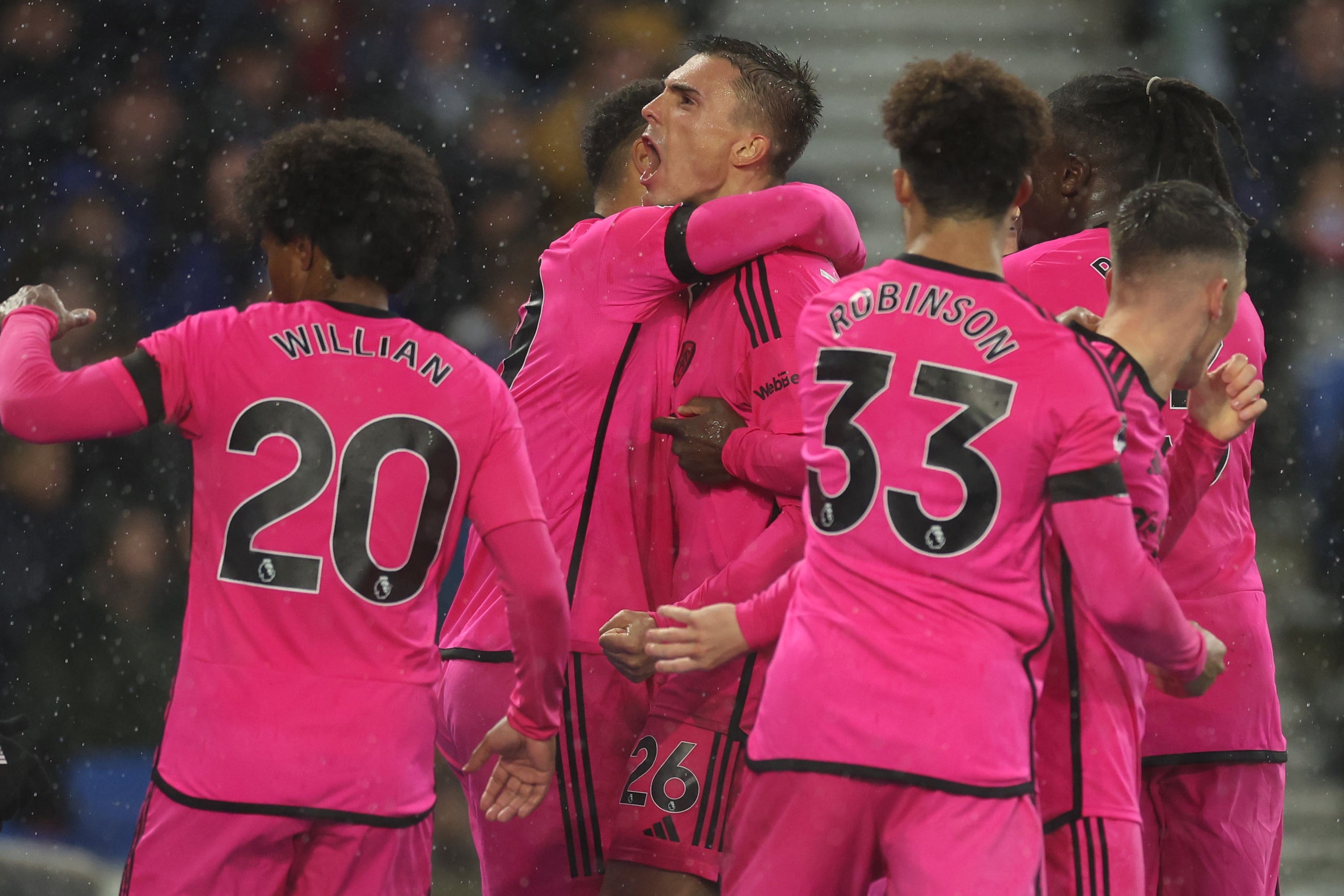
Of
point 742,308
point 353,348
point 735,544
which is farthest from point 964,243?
point 353,348

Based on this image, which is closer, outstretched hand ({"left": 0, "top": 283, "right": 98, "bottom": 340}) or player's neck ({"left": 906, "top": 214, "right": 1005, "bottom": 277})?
player's neck ({"left": 906, "top": 214, "right": 1005, "bottom": 277})

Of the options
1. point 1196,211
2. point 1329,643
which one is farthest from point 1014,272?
point 1329,643

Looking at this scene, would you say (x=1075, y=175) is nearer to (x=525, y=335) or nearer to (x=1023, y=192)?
(x=1023, y=192)

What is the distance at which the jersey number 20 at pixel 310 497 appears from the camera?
7.00ft

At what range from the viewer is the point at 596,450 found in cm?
287

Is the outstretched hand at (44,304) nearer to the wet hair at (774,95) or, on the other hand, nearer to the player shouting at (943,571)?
the player shouting at (943,571)

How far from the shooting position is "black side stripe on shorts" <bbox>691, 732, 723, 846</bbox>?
257 cm

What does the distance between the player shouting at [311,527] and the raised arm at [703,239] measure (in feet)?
1.98

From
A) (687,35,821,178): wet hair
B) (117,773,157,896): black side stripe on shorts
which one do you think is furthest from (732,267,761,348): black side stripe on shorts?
(117,773,157,896): black side stripe on shorts

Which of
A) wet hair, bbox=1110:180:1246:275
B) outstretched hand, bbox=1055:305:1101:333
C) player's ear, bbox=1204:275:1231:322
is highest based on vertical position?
wet hair, bbox=1110:180:1246:275

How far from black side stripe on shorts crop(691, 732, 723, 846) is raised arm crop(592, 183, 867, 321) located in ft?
3.02

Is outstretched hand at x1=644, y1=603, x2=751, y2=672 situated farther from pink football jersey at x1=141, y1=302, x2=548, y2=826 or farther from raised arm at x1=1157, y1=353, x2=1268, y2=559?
raised arm at x1=1157, y1=353, x2=1268, y2=559

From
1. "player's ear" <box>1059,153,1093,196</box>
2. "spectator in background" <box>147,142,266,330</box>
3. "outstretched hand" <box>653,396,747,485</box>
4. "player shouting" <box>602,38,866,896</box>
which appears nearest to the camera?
"player shouting" <box>602,38,866,896</box>

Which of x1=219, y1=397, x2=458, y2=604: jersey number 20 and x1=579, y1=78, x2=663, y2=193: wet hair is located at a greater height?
x1=579, y1=78, x2=663, y2=193: wet hair
